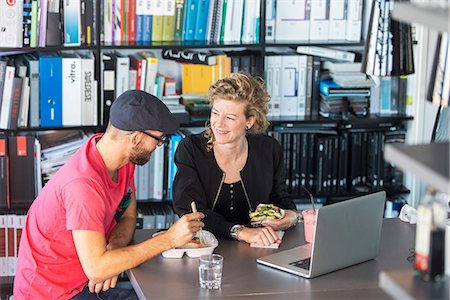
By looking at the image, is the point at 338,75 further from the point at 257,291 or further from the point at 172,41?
the point at 257,291

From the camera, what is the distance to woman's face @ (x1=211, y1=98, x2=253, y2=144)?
11.6 ft

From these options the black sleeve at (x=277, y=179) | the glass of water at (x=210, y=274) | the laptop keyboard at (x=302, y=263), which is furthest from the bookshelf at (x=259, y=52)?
the glass of water at (x=210, y=274)

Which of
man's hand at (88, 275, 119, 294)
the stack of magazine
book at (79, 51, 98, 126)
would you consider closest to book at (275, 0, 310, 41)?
the stack of magazine

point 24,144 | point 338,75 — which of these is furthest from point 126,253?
point 338,75

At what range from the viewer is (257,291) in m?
2.73

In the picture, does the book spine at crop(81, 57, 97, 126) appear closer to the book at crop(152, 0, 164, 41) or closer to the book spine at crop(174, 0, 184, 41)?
the book at crop(152, 0, 164, 41)

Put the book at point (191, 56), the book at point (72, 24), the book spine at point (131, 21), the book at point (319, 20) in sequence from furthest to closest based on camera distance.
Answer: the book at point (319, 20)
the book at point (191, 56)
the book spine at point (131, 21)
the book at point (72, 24)

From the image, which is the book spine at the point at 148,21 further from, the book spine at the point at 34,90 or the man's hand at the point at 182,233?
the man's hand at the point at 182,233

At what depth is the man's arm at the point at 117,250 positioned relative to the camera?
9.32 ft

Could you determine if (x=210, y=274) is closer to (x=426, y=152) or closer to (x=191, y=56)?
(x=426, y=152)

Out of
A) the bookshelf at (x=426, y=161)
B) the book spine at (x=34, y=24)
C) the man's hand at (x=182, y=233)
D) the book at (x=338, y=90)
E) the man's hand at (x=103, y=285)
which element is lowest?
the man's hand at (x=103, y=285)

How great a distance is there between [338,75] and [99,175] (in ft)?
6.59

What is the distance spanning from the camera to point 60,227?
118 inches

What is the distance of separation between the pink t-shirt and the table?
0.25m
